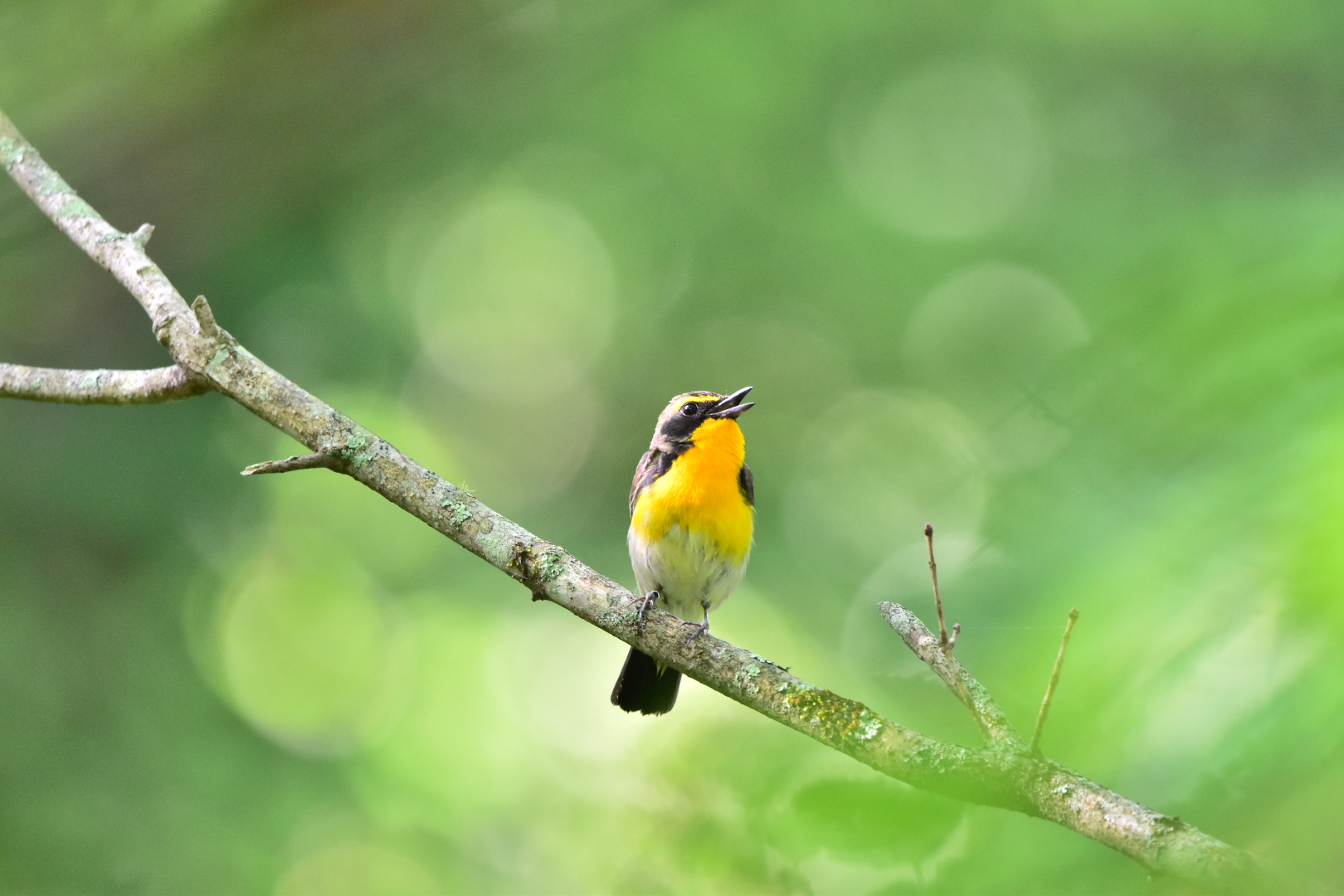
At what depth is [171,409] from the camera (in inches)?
320

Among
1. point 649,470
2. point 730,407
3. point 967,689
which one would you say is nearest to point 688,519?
point 649,470

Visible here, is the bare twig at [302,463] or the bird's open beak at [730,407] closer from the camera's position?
the bare twig at [302,463]

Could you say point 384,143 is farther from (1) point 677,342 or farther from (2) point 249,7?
(1) point 677,342

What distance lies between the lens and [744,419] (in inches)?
476

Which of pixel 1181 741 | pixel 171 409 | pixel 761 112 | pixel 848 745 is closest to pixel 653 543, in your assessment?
pixel 848 745

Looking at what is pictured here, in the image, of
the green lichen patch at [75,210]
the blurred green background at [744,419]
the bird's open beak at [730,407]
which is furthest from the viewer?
the bird's open beak at [730,407]

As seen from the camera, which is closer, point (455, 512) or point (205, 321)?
point (455, 512)

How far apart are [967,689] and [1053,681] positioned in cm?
66

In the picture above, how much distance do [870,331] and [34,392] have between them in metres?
8.39

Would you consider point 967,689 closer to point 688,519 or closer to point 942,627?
point 942,627

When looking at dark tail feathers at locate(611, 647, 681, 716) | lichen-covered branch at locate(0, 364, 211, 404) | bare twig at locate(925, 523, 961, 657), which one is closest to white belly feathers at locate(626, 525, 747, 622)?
dark tail feathers at locate(611, 647, 681, 716)

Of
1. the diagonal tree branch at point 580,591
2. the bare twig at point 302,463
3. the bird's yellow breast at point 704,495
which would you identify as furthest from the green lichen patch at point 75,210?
the bird's yellow breast at point 704,495

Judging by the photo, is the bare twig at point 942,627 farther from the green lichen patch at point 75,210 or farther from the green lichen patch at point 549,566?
the green lichen patch at point 75,210

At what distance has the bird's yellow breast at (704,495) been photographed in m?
5.21
